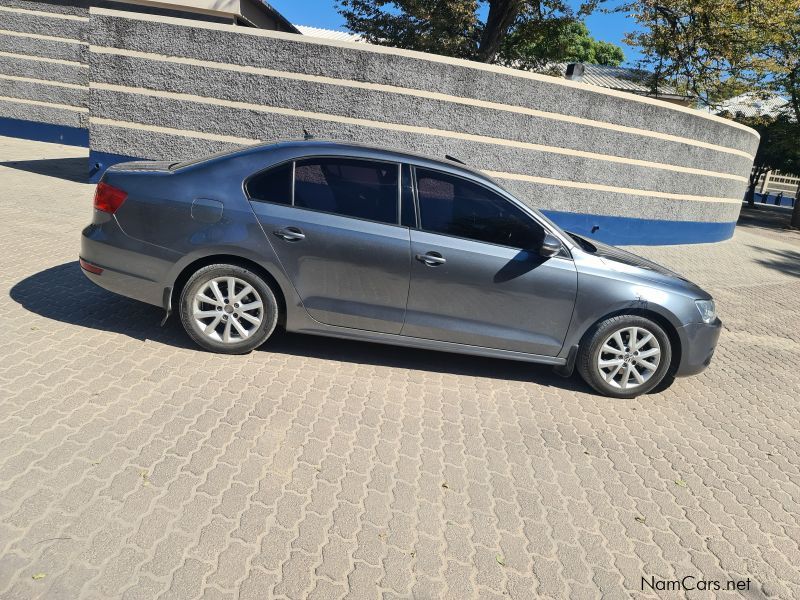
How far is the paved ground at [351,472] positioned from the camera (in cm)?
256

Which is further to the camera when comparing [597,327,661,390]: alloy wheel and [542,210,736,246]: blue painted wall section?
[542,210,736,246]: blue painted wall section

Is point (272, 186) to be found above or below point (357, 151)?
below

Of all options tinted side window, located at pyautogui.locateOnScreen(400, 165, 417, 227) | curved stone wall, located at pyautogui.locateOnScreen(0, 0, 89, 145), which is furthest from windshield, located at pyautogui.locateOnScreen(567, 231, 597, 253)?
curved stone wall, located at pyautogui.locateOnScreen(0, 0, 89, 145)

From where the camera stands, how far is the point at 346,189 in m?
4.36

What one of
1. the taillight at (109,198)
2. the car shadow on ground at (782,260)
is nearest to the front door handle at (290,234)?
the taillight at (109,198)

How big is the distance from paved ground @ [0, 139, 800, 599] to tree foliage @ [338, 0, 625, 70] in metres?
12.2

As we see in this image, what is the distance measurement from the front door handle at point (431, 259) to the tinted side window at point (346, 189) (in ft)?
1.05

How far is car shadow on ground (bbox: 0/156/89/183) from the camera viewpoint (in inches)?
432

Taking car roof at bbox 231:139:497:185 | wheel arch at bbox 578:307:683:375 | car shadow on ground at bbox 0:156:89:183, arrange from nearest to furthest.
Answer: car roof at bbox 231:139:497:185
wheel arch at bbox 578:307:683:375
car shadow on ground at bbox 0:156:89:183

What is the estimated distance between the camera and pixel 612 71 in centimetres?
3409

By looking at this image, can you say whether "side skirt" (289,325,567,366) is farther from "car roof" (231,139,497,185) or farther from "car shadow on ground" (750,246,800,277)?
"car shadow on ground" (750,246,800,277)

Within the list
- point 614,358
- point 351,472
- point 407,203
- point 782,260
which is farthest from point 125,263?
point 782,260

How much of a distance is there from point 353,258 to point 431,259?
54 cm

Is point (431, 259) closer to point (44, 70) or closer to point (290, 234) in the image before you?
point (290, 234)
